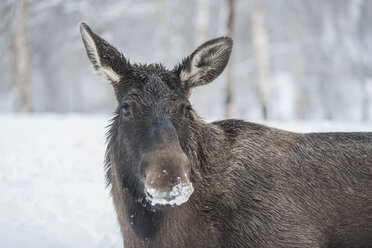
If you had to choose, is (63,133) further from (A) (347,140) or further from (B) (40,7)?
(B) (40,7)

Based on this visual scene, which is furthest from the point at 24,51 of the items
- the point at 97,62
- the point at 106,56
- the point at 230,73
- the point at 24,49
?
the point at 106,56

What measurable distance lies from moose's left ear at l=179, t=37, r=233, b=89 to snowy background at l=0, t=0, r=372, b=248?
217cm

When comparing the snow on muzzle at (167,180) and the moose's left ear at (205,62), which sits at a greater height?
the moose's left ear at (205,62)

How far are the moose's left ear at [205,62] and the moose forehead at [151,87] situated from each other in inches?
5.3

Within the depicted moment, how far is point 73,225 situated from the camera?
4.98 metres

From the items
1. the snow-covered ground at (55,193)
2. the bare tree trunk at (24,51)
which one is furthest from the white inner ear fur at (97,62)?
the bare tree trunk at (24,51)

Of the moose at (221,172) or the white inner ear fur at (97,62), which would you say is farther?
the white inner ear fur at (97,62)

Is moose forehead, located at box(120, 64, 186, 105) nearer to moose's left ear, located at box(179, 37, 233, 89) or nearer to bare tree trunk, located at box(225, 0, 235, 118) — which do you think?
moose's left ear, located at box(179, 37, 233, 89)

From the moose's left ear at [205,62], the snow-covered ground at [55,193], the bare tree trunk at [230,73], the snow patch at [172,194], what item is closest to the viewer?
the snow patch at [172,194]

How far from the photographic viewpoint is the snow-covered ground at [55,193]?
4.69 m

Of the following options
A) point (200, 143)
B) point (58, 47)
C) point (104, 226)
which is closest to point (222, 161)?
point (200, 143)

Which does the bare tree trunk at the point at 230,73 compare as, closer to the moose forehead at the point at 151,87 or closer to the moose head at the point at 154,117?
the moose head at the point at 154,117

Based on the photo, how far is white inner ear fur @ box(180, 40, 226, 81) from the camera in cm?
384

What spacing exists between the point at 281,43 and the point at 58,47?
16.4 m
